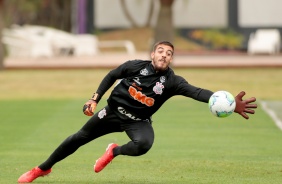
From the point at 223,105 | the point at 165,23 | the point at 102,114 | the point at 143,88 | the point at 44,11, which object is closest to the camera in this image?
the point at 223,105

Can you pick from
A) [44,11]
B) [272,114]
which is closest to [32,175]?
[272,114]

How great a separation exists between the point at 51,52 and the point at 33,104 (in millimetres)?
21118

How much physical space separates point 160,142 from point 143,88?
5.58 meters

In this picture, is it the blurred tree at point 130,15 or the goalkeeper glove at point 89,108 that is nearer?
the goalkeeper glove at point 89,108

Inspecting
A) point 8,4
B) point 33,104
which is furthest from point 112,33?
point 33,104

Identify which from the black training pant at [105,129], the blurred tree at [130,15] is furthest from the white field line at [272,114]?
the blurred tree at [130,15]

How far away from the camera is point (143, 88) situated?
447 inches

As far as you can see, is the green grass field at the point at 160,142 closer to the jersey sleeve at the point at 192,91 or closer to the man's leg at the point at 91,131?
the man's leg at the point at 91,131

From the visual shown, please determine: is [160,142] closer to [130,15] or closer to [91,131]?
[91,131]

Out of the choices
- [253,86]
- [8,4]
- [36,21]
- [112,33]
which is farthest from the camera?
[36,21]

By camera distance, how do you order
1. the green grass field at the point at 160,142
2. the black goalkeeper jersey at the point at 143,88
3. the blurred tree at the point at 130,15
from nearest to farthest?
the black goalkeeper jersey at the point at 143,88
the green grass field at the point at 160,142
the blurred tree at the point at 130,15

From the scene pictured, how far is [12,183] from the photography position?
11.9m

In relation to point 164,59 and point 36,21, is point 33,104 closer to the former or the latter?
point 164,59

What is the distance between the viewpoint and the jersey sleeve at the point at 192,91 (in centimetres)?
1106
